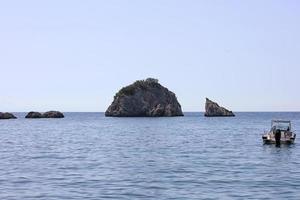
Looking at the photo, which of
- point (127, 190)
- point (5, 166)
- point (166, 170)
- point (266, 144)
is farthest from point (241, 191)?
point (266, 144)

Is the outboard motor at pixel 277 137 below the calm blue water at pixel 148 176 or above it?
above

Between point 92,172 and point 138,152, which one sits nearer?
point 92,172

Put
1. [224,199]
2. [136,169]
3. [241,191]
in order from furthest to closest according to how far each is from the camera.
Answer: [136,169], [241,191], [224,199]

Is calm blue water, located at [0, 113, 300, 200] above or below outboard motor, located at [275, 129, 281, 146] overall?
below

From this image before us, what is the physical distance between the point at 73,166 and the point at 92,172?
15.6 ft

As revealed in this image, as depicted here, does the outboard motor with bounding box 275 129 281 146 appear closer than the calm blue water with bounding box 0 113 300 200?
No

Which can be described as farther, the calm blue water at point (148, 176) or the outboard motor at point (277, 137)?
the outboard motor at point (277, 137)

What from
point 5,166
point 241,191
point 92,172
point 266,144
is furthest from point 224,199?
point 266,144

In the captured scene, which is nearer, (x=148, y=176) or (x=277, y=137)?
(x=148, y=176)

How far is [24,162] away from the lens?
46781 millimetres

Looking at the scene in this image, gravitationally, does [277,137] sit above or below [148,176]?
above

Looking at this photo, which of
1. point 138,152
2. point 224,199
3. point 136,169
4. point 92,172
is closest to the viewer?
point 224,199

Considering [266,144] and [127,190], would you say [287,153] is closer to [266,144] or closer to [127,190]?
[266,144]

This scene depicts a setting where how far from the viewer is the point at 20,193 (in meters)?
28.6
